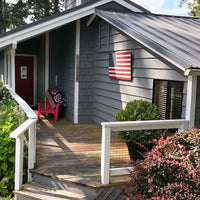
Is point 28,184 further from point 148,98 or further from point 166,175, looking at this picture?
point 148,98

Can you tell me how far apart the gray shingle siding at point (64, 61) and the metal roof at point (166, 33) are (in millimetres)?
2052

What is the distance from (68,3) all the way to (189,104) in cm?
824

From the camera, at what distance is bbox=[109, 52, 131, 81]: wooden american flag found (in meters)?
7.27

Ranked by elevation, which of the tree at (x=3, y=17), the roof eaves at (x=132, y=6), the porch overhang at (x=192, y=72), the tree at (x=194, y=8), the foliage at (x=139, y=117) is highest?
the tree at (x=194, y=8)

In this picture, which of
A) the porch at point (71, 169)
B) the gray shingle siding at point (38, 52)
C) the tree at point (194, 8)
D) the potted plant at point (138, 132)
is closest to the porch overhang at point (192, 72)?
the potted plant at point (138, 132)

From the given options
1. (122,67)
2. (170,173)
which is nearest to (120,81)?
(122,67)

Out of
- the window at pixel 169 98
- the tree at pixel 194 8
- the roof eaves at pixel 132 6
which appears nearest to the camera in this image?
the window at pixel 169 98

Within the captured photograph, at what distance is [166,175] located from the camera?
381 centimetres

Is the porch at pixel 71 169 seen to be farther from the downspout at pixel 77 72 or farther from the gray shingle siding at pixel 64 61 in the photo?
the gray shingle siding at pixel 64 61

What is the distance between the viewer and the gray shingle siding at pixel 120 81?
20.4 ft

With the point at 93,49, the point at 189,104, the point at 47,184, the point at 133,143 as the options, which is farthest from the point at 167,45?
the point at 93,49

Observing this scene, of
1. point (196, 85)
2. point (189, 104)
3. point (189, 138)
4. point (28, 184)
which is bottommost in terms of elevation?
point (28, 184)

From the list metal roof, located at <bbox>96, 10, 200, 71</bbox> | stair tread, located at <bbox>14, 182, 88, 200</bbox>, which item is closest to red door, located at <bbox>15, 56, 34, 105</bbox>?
metal roof, located at <bbox>96, 10, 200, 71</bbox>

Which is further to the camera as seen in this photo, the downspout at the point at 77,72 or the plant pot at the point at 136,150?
the downspout at the point at 77,72
